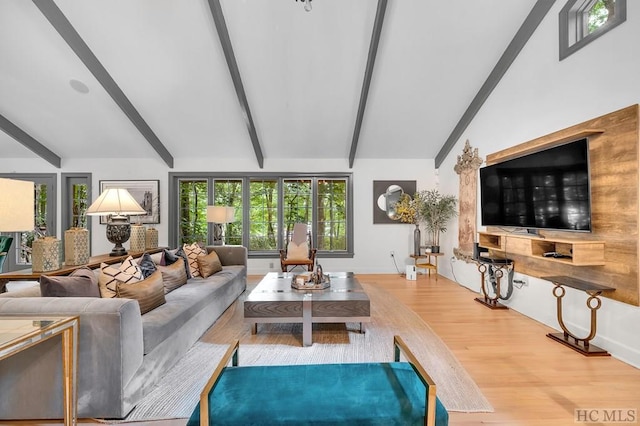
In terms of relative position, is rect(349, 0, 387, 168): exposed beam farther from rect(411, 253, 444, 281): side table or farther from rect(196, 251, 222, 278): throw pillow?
rect(196, 251, 222, 278): throw pillow

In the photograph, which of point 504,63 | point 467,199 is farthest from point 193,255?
point 504,63

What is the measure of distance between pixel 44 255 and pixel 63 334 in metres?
→ 1.16

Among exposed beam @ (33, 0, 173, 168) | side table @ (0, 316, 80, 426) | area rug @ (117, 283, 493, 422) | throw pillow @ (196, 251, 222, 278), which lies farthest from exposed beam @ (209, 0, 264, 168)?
side table @ (0, 316, 80, 426)

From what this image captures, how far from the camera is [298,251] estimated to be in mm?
5438

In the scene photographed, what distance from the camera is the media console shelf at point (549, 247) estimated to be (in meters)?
2.63

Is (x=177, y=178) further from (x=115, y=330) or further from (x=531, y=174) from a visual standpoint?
(x=531, y=174)

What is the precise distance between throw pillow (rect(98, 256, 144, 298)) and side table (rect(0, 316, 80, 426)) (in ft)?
1.84

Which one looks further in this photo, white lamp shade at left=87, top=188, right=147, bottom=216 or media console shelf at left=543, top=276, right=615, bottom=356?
white lamp shade at left=87, top=188, right=147, bottom=216

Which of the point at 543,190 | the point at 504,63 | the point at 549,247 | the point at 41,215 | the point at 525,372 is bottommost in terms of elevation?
the point at 525,372

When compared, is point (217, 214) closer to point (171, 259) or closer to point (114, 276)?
point (171, 259)

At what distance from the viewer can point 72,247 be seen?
2670 millimetres

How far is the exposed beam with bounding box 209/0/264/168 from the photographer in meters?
3.38

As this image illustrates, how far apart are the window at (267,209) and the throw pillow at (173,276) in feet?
9.14

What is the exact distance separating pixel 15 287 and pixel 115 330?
1405 mm
